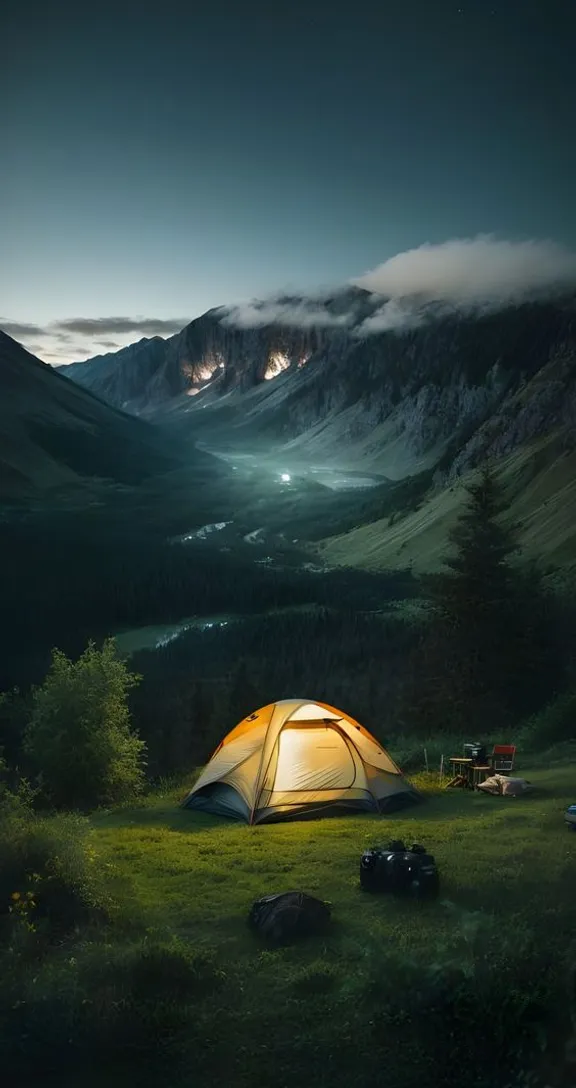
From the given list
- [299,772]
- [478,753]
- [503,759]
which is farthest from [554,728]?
[299,772]

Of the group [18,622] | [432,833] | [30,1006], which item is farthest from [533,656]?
[18,622]

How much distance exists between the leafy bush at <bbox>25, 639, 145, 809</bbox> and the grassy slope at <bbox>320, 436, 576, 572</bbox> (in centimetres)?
5094

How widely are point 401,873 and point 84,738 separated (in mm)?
20671

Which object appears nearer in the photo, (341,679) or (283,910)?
(283,910)

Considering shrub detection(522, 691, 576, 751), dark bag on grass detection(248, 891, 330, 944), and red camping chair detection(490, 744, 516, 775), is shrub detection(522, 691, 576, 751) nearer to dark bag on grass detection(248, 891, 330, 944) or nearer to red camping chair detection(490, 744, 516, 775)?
red camping chair detection(490, 744, 516, 775)

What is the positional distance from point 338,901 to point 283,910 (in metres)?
2.10

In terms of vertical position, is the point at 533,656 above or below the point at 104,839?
above

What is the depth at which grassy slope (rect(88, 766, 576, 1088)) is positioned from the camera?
32.7 feet

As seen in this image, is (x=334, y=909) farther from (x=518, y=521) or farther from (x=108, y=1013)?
(x=518, y=521)

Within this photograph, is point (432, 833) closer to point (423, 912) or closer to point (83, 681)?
point (423, 912)

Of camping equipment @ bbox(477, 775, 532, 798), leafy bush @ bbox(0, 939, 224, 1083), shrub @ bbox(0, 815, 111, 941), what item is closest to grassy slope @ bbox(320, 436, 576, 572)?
camping equipment @ bbox(477, 775, 532, 798)

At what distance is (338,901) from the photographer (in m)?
14.9

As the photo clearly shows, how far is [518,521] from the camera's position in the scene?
11831 centimetres

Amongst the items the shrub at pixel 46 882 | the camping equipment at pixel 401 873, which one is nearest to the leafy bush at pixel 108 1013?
the shrub at pixel 46 882
